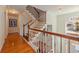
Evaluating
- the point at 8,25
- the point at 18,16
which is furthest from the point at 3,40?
the point at 18,16

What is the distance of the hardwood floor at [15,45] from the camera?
152cm

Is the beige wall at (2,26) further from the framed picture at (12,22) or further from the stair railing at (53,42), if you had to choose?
the stair railing at (53,42)

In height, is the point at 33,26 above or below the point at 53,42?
above

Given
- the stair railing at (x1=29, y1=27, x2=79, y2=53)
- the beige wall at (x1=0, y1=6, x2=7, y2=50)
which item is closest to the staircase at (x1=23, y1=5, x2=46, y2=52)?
the stair railing at (x1=29, y1=27, x2=79, y2=53)

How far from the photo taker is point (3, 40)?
5.00 feet

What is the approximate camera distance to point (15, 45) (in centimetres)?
155

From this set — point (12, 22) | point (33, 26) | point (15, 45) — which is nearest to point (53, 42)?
point (33, 26)

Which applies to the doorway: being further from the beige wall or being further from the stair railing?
the stair railing

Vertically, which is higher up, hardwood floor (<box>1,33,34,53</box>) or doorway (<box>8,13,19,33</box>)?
doorway (<box>8,13,19,33</box>)

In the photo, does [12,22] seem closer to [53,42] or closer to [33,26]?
[33,26]

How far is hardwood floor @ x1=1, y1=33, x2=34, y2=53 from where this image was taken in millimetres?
1524

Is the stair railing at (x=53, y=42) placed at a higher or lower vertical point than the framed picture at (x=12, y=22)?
lower

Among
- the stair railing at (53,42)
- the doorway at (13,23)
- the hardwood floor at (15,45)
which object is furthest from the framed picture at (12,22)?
the stair railing at (53,42)
